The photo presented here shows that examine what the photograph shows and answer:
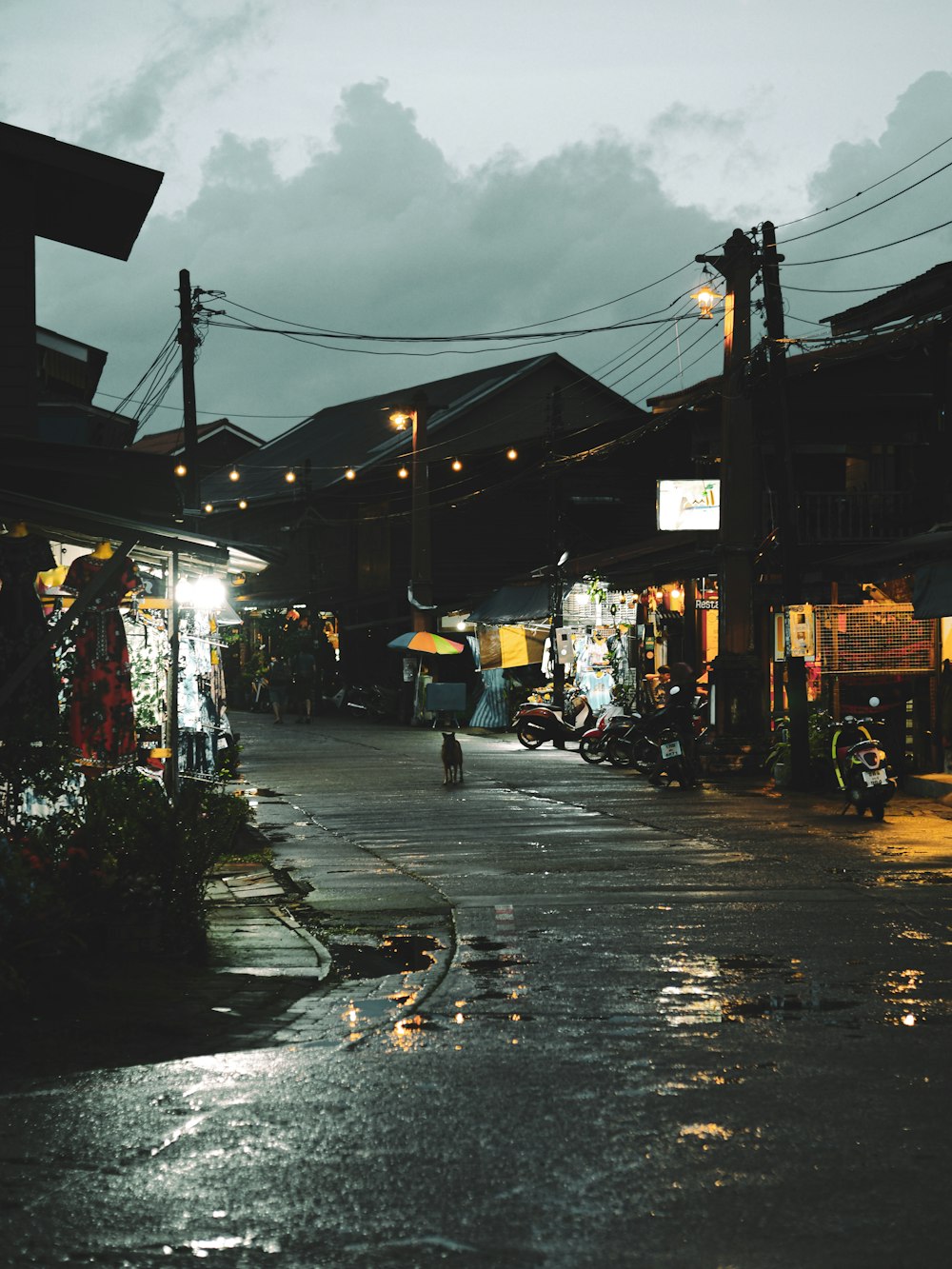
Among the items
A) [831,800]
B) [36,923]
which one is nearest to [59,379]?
[831,800]

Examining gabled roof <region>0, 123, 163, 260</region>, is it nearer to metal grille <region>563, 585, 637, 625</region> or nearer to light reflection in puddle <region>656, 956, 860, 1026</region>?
light reflection in puddle <region>656, 956, 860, 1026</region>

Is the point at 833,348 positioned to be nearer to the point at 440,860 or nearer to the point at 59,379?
the point at 59,379

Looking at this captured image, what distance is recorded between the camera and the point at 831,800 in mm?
20531

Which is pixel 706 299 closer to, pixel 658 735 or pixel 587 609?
pixel 658 735

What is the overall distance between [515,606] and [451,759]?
57.6ft

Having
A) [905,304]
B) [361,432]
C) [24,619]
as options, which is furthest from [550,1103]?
[361,432]

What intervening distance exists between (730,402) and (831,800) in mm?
7904

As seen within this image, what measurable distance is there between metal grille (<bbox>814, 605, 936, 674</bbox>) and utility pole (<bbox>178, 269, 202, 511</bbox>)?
17.9m

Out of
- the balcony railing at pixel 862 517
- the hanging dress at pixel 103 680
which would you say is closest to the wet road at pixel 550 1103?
the hanging dress at pixel 103 680

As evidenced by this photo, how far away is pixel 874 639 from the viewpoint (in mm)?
22469

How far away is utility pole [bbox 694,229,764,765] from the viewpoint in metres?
25.0

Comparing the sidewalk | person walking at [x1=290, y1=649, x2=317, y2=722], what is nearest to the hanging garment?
the sidewalk

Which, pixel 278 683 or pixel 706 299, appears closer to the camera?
pixel 706 299

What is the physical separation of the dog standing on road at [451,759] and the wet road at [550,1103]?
10262 millimetres
